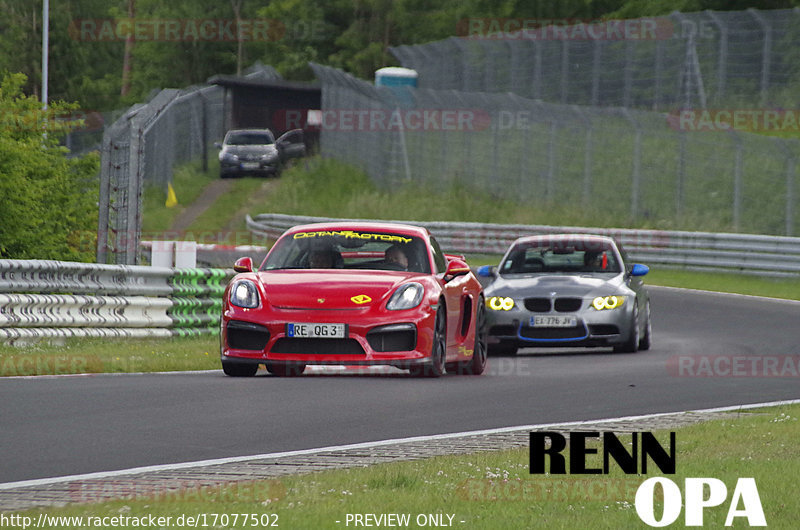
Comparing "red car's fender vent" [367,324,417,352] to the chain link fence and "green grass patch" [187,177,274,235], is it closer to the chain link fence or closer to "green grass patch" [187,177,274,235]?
the chain link fence

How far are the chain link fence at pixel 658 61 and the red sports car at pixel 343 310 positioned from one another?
83.3 ft

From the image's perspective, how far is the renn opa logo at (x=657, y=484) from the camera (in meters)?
6.36

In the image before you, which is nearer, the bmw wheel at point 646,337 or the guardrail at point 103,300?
the guardrail at point 103,300

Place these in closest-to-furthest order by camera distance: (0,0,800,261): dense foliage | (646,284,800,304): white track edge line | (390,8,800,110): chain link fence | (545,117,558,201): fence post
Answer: (646,284,800,304): white track edge line
(545,117,558,201): fence post
(390,8,800,110): chain link fence
(0,0,800,261): dense foliage

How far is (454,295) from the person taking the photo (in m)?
13.6

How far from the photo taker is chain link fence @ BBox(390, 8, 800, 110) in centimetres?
3959

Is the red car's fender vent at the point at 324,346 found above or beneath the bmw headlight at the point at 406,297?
beneath

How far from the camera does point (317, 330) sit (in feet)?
40.9

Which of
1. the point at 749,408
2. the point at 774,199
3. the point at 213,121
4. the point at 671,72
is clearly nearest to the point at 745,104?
the point at 671,72

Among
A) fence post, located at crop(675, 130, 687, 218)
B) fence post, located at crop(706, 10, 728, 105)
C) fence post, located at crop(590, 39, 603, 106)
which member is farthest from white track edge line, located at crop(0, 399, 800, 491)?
fence post, located at crop(590, 39, 603, 106)

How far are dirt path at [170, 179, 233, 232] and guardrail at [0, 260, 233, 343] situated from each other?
3044cm

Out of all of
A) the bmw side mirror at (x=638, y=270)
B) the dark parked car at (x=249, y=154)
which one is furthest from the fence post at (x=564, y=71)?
the bmw side mirror at (x=638, y=270)

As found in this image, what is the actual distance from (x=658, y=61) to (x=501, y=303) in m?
25.5

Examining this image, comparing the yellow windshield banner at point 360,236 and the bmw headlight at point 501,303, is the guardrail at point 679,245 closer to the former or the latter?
the bmw headlight at point 501,303
